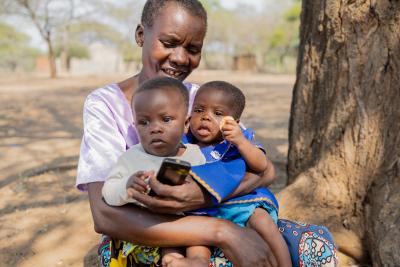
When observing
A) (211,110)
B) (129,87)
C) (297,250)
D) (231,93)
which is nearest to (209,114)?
(211,110)

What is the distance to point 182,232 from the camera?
1699 millimetres

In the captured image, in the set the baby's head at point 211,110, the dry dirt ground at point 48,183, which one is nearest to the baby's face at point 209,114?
the baby's head at point 211,110

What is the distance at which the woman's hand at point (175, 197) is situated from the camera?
1.61 m

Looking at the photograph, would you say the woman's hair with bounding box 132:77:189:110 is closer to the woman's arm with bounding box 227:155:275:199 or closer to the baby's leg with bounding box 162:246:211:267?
the woman's arm with bounding box 227:155:275:199

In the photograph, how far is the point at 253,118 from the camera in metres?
8.59

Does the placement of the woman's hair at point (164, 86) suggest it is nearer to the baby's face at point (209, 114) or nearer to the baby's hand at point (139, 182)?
the baby's face at point (209, 114)

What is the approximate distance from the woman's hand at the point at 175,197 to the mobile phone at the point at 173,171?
0.02m

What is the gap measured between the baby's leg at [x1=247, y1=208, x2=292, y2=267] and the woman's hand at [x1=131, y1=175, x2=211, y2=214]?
0.22m

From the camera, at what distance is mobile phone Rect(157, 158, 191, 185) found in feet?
4.99

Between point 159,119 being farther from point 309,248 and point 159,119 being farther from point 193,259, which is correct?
point 309,248

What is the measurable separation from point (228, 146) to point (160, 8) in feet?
2.23

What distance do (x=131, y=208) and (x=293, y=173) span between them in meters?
1.94

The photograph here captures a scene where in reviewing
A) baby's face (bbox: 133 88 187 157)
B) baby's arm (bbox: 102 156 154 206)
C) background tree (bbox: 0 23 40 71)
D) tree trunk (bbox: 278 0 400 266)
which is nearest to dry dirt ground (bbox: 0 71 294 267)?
tree trunk (bbox: 278 0 400 266)

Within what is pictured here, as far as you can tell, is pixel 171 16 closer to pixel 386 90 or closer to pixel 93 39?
pixel 386 90
